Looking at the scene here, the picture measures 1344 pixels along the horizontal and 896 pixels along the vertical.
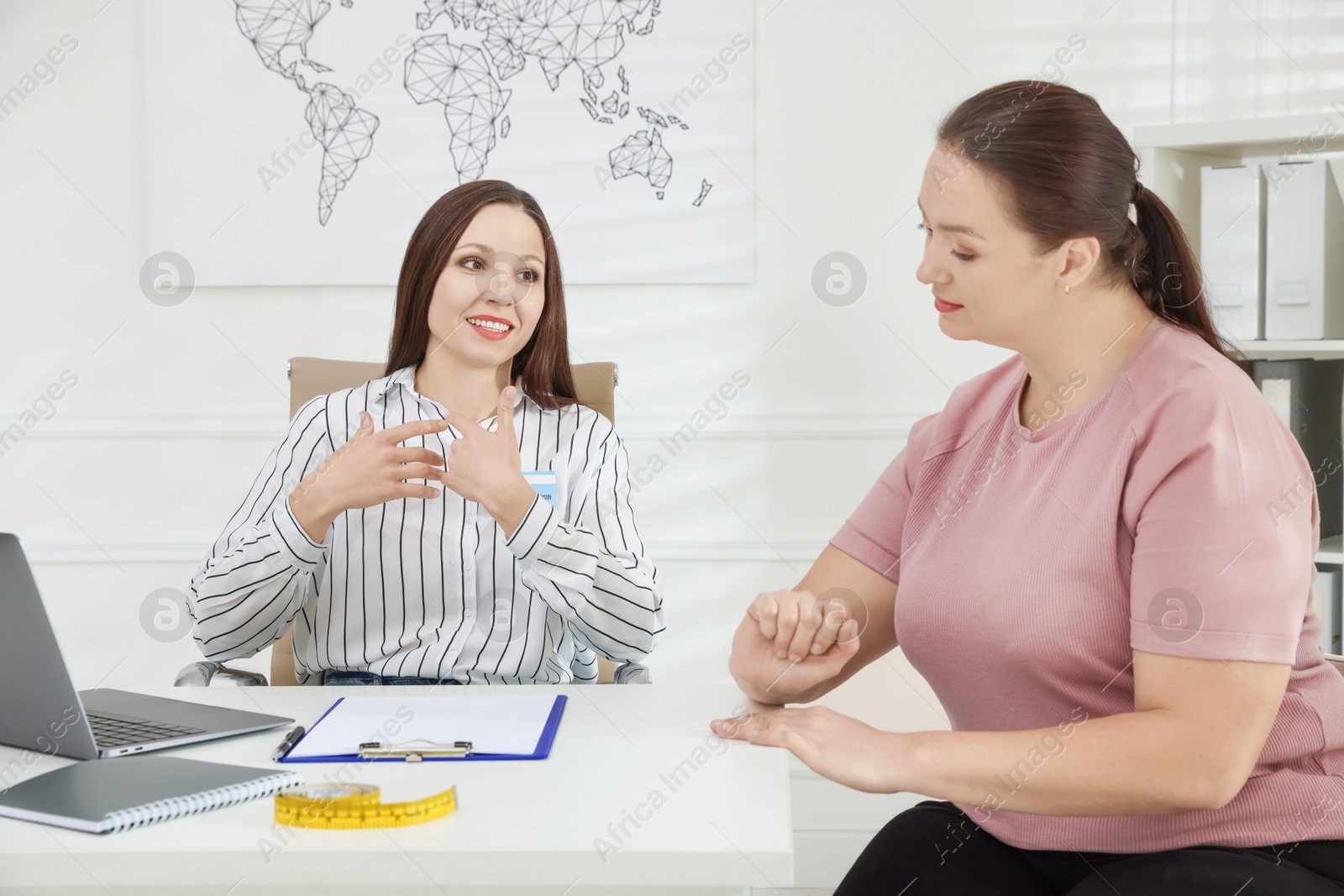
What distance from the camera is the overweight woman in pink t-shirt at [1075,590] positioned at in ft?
3.48

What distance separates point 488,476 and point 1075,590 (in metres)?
0.75

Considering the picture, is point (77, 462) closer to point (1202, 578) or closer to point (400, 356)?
point (400, 356)

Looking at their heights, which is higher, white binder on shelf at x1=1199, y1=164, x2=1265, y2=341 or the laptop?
white binder on shelf at x1=1199, y1=164, x2=1265, y2=341

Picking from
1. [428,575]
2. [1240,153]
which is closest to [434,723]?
[428,575]

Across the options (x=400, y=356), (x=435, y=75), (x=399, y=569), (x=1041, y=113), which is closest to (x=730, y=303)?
(x=435, y=75)

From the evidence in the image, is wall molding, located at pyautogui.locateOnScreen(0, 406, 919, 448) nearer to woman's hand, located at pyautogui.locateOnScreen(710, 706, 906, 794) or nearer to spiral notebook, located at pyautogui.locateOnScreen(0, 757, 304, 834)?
woman's hand, located at pyautogui.locateOnScreen(710, 706, 906, 794)

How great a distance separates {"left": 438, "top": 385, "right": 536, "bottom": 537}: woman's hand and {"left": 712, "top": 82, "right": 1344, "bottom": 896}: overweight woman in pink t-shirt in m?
0.37

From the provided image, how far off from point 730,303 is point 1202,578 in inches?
69.0

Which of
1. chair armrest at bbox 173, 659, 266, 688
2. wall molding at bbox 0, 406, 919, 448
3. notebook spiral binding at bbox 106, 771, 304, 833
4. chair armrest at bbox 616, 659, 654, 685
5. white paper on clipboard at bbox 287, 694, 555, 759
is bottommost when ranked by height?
chair armrest at bbox 616, 659, 654, 685

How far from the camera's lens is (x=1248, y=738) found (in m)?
1.03

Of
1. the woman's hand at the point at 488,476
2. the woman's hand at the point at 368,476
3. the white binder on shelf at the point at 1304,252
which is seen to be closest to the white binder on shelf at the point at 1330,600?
the white binder on shelf at the point at 1304,252

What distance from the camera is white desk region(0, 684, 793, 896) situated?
2.89ft

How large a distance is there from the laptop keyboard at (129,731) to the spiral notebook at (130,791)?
0.07 meters

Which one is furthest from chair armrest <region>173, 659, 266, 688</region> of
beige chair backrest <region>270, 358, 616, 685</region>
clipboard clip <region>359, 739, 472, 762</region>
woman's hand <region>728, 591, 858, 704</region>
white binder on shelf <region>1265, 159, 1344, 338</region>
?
white binder on shelf <region>1265, 159, 1344, 338</region>
